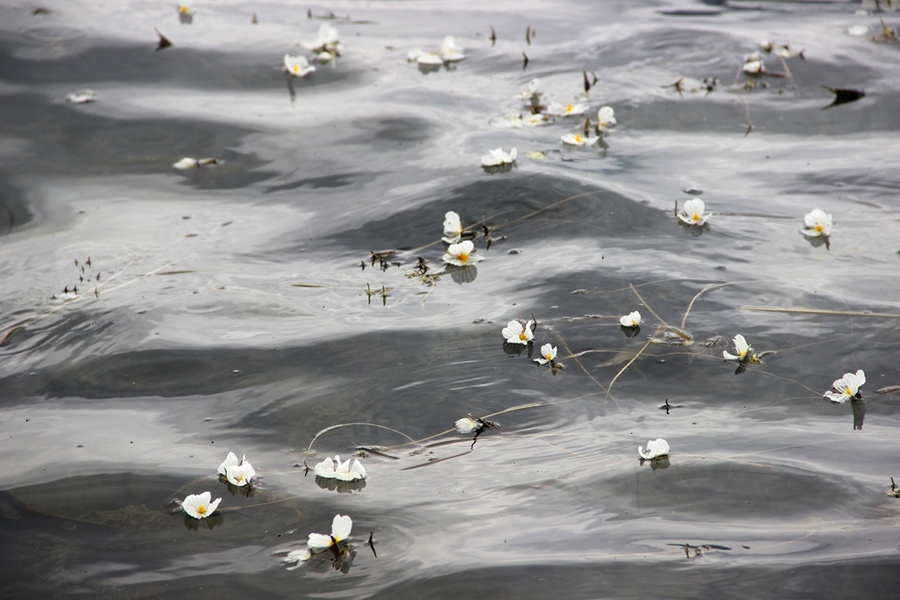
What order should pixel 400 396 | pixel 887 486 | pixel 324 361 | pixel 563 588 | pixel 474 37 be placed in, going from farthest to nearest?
1. pixel 474 37
2. pixel 324 361
3. pixel 400 396
4. pixel 887 486
5. pixel 563 588

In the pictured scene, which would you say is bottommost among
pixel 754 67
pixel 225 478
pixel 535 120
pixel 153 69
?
pixel 225 478

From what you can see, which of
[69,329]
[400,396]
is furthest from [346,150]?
[400,396]

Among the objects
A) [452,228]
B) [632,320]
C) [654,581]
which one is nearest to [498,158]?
[452,228]

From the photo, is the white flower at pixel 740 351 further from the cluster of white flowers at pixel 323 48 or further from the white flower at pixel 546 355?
the cluster of white flowers at pixel 323 48

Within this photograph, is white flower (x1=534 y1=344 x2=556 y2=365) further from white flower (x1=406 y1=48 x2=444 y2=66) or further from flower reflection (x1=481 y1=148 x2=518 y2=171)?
white flower (x1=406 y1=48 x2=444 y2=66)

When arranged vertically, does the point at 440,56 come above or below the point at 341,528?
above

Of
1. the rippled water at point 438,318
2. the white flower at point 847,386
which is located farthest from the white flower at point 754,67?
the white flower at point 847,386

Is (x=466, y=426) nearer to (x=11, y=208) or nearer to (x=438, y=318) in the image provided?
(x=438, y=318)

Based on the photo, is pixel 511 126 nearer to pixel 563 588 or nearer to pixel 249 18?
pixel 249 18
